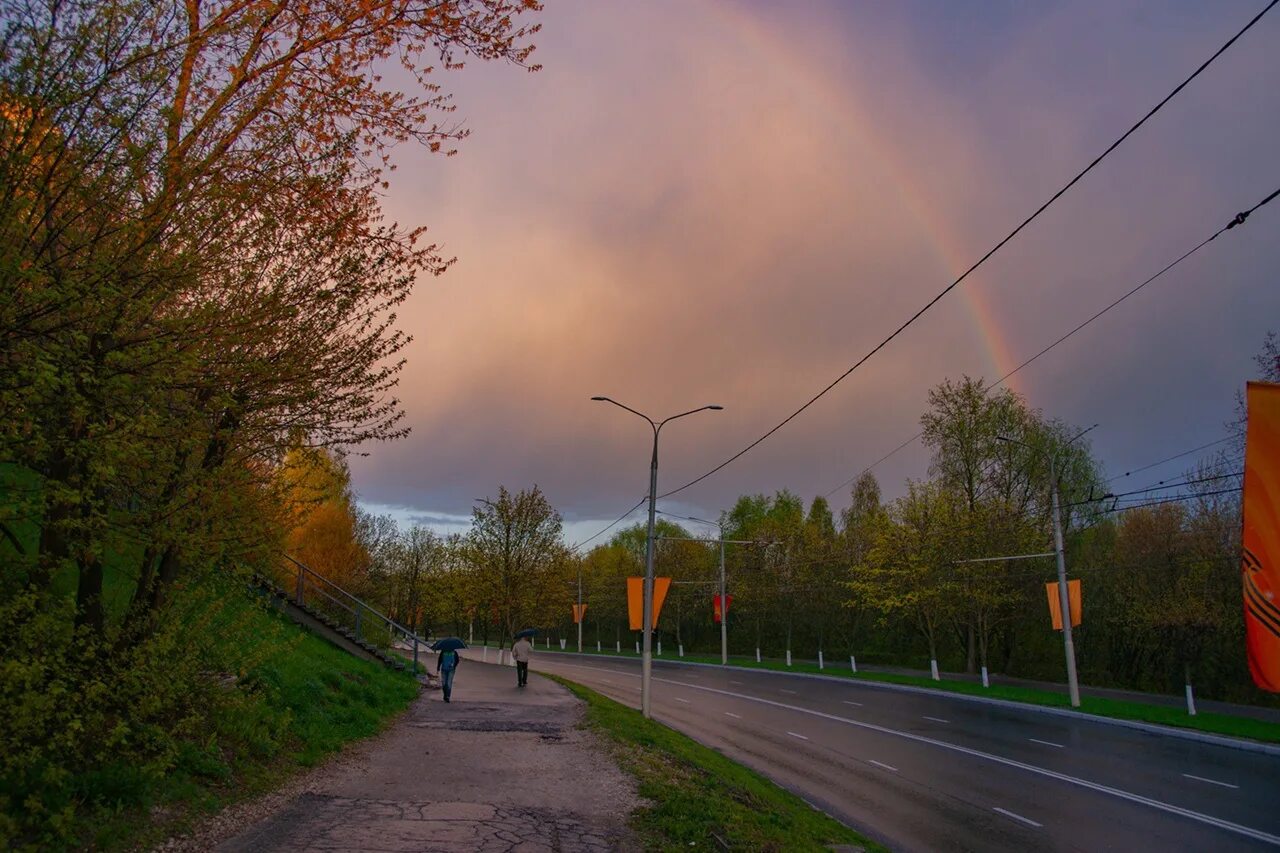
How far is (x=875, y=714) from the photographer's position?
26188mm

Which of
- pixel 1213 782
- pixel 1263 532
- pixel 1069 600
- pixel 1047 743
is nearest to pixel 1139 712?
pixel 1069 600

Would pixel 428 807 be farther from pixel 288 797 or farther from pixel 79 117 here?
pixel 79 117

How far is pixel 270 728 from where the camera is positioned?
10.3 metres

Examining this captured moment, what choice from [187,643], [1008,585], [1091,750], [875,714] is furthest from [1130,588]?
[187,643]

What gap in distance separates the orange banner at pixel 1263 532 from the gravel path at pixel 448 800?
18.6ft

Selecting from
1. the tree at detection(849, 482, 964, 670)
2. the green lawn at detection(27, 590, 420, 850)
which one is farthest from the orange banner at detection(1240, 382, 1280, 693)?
the tree at detection(849, 482, 964, 670)

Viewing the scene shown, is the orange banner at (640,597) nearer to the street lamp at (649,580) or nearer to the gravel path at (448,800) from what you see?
the street lamp at (649,580)

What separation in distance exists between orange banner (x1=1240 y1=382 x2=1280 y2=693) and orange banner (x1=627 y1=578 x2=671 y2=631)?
65.0 ft

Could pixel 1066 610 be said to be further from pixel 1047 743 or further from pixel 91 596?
pixel 91 596

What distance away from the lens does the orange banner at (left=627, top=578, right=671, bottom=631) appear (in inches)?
950

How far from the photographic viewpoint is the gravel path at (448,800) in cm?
715

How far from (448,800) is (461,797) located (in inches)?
8.9

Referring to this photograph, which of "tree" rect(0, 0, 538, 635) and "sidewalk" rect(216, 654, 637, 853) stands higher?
"tree" rect(0, 0, 538, 635)

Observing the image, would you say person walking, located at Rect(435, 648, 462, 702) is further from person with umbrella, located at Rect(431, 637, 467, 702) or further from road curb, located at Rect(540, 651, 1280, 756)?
road curb, located at Rect(540, 651, 1280, 756)
